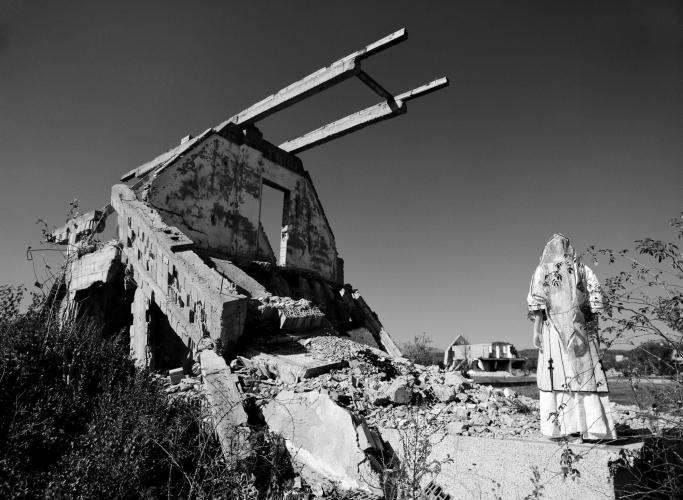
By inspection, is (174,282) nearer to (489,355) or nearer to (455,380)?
(455,380)

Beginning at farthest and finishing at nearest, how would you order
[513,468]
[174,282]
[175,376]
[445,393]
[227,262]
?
1. [227,262]
2. [174,282]
3. [175,376]
4. [445,393]
5. [513,468]

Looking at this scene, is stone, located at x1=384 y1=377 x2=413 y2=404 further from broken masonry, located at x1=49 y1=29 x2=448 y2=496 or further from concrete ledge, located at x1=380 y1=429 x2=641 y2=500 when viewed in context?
broken masonry, located at x1=49 y1=29 x2=448 y2=496

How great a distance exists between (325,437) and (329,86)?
8145 millimetres

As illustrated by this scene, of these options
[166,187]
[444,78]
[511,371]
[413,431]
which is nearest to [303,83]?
[444,78]

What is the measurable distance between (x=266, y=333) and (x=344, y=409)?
9.19ft

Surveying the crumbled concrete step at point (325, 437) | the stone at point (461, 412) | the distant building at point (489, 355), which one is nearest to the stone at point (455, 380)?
the stone at point (461, 412)

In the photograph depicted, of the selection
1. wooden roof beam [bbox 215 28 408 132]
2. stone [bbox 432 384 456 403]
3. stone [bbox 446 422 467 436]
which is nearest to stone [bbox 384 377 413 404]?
stone [bbox 432 384 456 403]

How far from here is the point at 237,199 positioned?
36.9 feet

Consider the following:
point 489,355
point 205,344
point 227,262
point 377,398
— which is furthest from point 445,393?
point 489,355

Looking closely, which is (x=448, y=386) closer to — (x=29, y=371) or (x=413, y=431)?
(x=413, y=431)

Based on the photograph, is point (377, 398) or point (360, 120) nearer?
point (377, 398)

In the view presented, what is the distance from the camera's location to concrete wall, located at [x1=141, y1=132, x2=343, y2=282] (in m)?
9.99

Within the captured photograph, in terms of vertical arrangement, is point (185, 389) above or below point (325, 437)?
above

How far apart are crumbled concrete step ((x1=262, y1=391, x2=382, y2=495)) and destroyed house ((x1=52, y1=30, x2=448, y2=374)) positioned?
1.86 m
